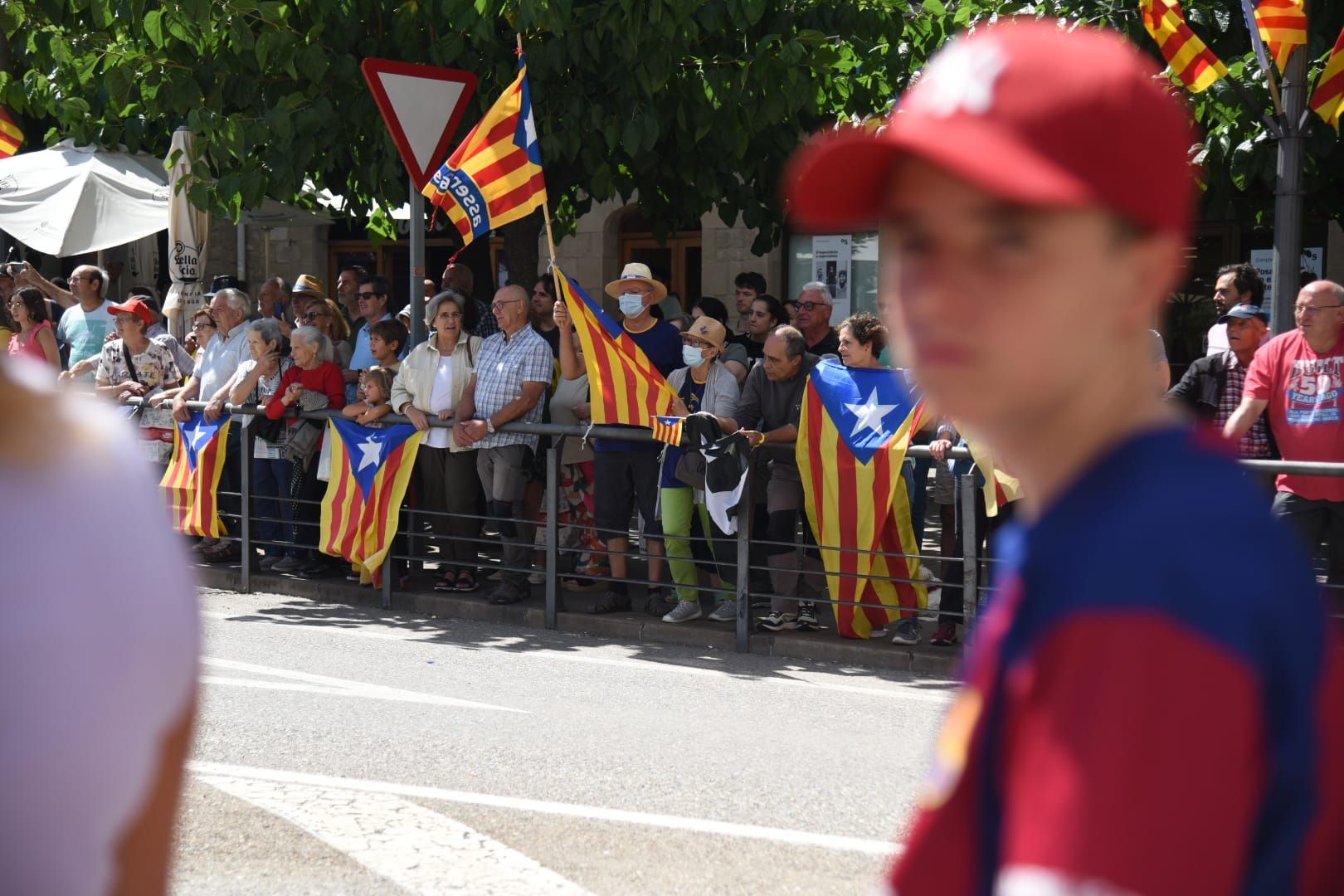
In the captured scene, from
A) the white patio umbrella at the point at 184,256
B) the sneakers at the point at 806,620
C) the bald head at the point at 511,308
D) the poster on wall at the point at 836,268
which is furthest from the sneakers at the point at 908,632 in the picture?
the poster on wall at the point at 836,268

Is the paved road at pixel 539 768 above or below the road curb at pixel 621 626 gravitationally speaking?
below

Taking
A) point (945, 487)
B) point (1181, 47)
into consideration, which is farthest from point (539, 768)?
point (1181, 47)

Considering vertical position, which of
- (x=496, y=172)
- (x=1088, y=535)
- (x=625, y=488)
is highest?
(x=496, y=172)

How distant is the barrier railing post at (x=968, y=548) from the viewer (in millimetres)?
8414

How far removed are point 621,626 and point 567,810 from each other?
4009mm

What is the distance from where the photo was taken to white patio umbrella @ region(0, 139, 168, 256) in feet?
47.1

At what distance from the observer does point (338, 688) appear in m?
7.60

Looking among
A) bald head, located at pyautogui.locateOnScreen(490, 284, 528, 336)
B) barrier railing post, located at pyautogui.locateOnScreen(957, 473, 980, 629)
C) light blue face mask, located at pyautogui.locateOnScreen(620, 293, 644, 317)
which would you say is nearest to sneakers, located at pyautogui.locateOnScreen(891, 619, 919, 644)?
barrier railing post, located at pyautogui.locateOnScreen(957, 473, 980, 629)

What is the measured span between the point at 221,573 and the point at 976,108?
1085 centimetres

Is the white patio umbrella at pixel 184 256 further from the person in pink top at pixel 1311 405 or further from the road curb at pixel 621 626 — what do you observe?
the person in pink top at pixel 1311 405

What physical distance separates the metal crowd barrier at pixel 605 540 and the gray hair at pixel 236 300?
77 cm

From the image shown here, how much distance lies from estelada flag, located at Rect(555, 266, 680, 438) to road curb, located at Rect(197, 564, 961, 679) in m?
1.18

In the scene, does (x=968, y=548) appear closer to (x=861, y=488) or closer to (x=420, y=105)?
(x=861, y=488)

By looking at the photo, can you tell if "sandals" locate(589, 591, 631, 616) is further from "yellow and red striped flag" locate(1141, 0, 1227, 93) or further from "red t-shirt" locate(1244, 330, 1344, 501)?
"yellow and red striped flag" locate(1141, 0, 1227, 93)
